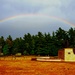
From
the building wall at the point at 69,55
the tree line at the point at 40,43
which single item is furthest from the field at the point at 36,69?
the tree line at the point at 40,43

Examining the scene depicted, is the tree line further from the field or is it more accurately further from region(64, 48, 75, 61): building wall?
the field

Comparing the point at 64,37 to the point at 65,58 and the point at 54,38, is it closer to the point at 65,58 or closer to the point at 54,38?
the point at 54,38

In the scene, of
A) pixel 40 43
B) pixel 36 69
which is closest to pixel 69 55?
pixel 36 69

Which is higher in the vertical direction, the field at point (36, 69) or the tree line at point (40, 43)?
the tree line at point (40, 43)

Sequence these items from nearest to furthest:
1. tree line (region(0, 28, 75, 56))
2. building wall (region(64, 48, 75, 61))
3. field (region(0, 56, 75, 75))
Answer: field (region(0, 56, 75, 75)), building wall (region(64, 48, 75, 61)), tree line (region(0, 28, 75, 56))

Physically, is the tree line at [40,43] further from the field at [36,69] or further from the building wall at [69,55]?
the field at [36,69]

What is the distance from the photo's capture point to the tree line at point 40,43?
80.6 meters

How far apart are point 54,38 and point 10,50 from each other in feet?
70.5

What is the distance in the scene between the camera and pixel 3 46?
91.4 metres

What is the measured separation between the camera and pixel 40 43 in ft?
274

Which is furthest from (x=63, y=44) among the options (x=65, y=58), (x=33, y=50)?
(x=65, y=58)

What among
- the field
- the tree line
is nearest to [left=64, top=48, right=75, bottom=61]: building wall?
the field

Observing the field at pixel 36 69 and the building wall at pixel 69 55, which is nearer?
the field at pixel 36 69

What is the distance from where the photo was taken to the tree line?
8062cm
